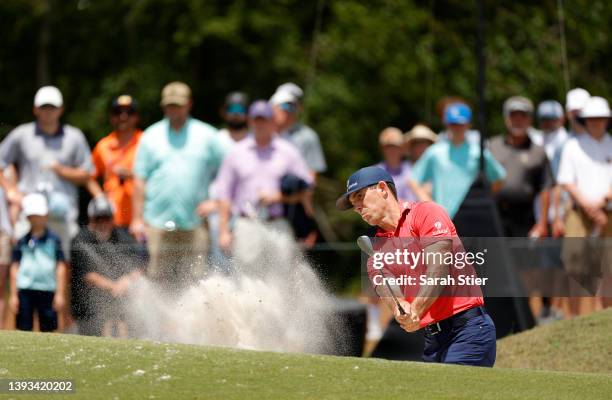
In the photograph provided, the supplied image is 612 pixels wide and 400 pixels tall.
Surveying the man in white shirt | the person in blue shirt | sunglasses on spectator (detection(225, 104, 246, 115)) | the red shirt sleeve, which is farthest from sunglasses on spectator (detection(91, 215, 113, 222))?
the red shirt sleeve

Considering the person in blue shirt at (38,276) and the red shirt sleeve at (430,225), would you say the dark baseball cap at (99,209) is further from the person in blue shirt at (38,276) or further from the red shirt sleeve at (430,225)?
the red shirt sleeve at (430,225)

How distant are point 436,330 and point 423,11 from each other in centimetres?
1594

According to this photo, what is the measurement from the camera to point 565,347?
10.4 m

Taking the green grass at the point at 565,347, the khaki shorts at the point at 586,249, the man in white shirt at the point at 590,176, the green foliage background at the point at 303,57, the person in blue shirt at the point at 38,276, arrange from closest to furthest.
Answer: the green grass at the point at 565,347 < the person in blue shirt at the point at 38,276 < the khaki shorts at the point at 586,249 < the man in white shirt at the point at 590,176 < the green foliage background at the point at 303,57

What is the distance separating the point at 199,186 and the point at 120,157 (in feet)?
2.92

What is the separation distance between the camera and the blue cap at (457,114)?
12227 millimetres

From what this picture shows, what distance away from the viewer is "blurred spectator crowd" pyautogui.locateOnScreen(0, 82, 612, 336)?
440 inches

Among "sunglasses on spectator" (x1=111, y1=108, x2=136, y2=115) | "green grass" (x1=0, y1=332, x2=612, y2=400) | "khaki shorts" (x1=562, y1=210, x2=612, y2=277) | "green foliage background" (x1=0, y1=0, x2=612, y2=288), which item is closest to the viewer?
"green grass" (x1=0, y1=332, x2=612, y2=400)

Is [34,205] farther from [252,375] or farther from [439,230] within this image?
[439,230]

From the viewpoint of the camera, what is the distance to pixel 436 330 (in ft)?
25.7

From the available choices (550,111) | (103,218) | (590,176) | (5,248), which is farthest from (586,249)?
(5,248)

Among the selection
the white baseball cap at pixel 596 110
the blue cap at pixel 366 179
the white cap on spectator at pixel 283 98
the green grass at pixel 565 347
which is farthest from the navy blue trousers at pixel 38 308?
the white baseball cap at pixel 596 110

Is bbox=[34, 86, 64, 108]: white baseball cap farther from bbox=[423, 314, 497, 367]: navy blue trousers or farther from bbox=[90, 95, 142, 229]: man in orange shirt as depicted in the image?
bbox=[423, 314, 497, 367]: navy blue trousers

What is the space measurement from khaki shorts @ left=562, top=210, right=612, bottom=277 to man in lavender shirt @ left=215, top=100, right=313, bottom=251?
2.38m
